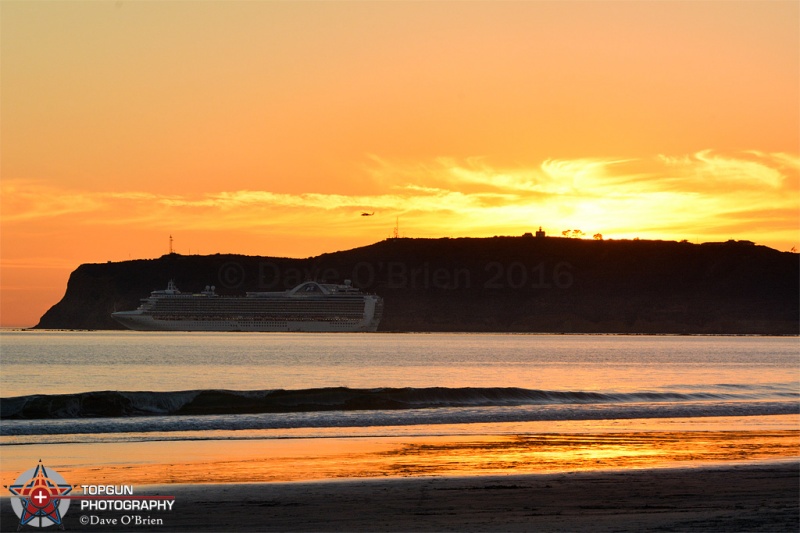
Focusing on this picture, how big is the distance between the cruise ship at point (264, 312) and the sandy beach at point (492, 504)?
14699 cm

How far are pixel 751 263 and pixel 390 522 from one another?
20066 centimetres

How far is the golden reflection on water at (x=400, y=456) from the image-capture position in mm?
13234

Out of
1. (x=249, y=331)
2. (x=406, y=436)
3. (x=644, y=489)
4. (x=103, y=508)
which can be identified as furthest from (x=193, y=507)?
(x=249, y=331)

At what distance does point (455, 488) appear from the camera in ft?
39.5

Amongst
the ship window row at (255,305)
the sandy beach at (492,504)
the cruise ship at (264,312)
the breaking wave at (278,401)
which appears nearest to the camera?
the sandy beach at (492,504)

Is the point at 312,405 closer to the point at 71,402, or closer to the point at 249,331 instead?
the point at 71,402

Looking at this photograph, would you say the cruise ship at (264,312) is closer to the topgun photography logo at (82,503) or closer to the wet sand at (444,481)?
the wet sand at (444,481)

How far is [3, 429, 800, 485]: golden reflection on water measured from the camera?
1323 centimetres

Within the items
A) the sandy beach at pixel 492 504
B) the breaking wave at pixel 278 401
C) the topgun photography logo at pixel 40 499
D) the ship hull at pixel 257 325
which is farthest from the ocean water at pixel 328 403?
the ship hull at pixel 257 325

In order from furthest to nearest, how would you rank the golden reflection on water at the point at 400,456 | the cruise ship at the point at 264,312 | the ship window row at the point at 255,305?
1. the ship window row at the point at 255,305
2. the cruise ship at the point at 264,312
3. the golden reflection on water at the point at 400,456

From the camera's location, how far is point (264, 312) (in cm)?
16012

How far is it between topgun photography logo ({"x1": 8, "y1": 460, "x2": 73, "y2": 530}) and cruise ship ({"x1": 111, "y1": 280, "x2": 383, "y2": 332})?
481ft

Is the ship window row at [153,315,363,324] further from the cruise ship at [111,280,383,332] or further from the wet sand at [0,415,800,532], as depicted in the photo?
the wet sand at [0,415,800,532]

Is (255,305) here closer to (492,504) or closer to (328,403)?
(328,403)
